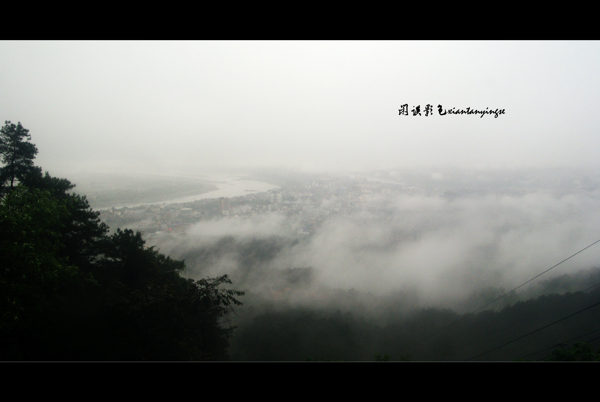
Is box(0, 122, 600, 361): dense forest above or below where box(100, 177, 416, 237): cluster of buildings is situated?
below

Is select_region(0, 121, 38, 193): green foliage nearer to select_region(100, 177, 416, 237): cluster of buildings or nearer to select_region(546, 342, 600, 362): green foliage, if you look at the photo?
select_region(100, 177, 416, 237): cluster of buildings

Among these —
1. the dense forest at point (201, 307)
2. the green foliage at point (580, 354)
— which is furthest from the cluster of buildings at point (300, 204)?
the green foliage at point (580, 354)

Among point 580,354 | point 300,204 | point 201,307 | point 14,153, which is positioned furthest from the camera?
point 300,204

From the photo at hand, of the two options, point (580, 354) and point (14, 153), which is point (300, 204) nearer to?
point (580, 354)

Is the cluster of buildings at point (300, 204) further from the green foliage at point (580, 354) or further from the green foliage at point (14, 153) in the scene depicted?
the green foliage at point (580, 354)

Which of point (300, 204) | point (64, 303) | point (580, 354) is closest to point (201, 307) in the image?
point (64, 303)

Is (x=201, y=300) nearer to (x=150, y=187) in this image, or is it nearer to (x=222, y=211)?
(x=222, y=211)

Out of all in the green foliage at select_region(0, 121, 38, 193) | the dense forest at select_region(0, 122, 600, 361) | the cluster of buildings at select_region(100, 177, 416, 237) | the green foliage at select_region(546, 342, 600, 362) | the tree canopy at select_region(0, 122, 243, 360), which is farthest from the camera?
the cluster of buildings at select_region(100, 177, 416, 237)

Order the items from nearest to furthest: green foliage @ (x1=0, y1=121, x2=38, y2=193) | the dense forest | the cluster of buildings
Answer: the dense forest < green foliage @ (x1=0, y1=121, x2=38, y2=193) < the cluster of buildings

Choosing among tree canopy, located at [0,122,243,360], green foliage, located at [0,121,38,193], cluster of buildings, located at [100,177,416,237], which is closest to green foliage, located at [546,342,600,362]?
cluster of buildings, located at [100,177,416,237]
